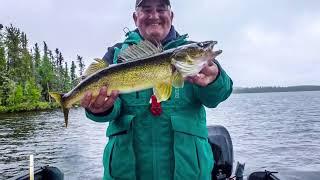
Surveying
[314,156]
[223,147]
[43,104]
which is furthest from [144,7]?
[43,104]

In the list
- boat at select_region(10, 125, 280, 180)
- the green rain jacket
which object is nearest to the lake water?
boat at select_region(10, 125, 280, 180)

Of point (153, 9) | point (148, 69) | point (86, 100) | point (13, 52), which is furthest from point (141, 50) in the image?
point (13, 52)

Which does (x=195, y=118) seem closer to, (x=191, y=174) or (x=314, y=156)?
(x=191, y=174)

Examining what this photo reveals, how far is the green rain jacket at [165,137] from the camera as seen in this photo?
415 cm

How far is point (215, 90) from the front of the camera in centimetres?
408

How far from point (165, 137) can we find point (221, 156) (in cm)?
337

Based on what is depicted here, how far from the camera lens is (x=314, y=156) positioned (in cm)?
2478

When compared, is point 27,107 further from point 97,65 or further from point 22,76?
point 97,65

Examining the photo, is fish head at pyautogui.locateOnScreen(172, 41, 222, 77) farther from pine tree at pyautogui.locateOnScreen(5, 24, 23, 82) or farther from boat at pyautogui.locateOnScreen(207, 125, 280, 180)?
pine tree at pyautogui.locateOnScreen(5, 24, 23, 82)

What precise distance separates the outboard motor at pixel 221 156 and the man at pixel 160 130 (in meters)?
3.04

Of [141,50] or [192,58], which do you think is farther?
[141,50]

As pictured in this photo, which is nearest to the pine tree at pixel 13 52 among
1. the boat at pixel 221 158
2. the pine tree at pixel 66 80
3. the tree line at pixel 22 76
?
the tree line at pixel 22 76

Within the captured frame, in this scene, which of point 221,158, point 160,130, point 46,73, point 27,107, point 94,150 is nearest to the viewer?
point 160,130

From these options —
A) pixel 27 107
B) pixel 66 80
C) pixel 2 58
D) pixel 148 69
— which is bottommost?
pixel 27 107
